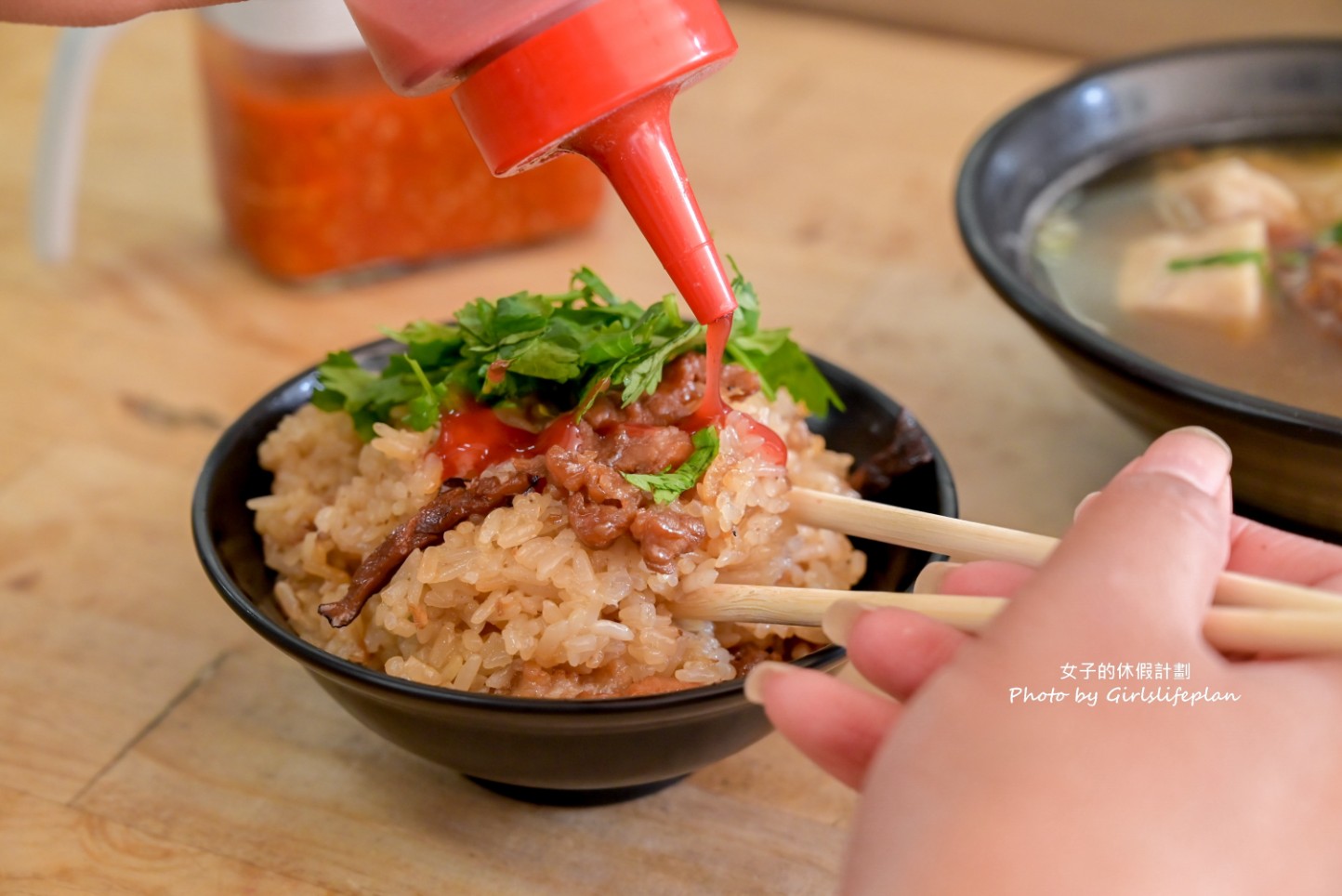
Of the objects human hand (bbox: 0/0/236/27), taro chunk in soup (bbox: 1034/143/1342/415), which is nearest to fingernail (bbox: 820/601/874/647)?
human hand (bbox: 0/0/236/27)

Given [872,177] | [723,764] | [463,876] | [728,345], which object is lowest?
[872,177]

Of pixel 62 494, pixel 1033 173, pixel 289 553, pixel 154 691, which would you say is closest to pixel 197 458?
pixel 62 494

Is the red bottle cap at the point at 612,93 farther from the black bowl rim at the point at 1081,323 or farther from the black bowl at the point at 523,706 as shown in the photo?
the black bowl rim at the point at 1081,323

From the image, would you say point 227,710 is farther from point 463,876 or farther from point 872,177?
point 872,177

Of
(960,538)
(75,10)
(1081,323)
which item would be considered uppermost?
(75,10)

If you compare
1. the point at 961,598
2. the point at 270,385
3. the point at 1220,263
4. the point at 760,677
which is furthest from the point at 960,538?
the point at 270,385

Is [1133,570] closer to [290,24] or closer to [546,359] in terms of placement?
[546,359]

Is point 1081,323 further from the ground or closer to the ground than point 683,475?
closer to the ground
